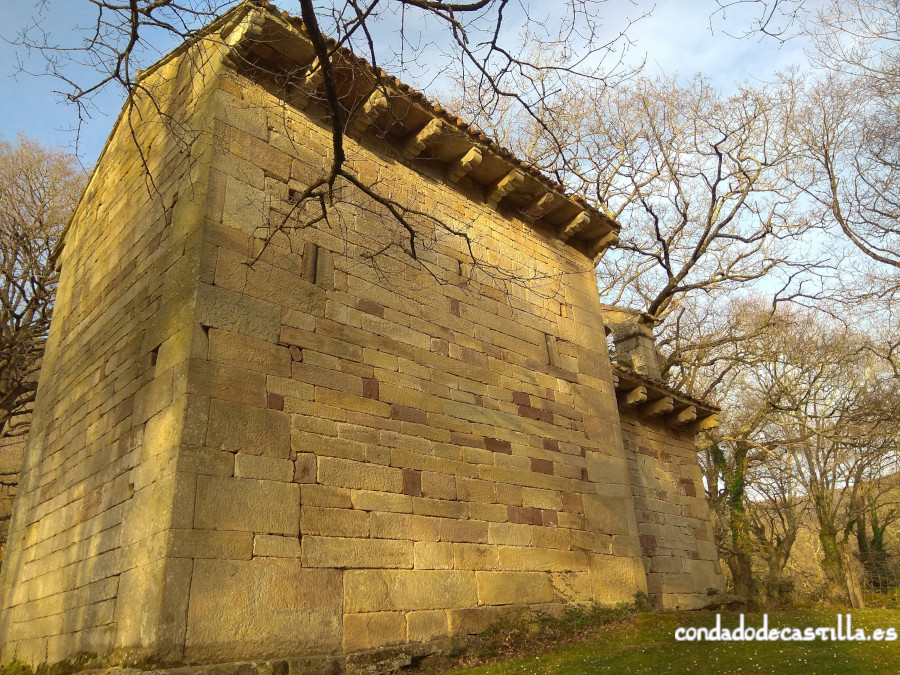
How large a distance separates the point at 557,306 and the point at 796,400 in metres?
12.7

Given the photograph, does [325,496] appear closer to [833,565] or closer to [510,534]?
[510,534]

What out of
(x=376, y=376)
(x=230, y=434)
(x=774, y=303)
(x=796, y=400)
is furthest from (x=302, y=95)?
(x=796, y=400)

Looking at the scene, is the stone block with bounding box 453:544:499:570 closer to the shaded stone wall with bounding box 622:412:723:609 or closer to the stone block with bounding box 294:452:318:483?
the stone block with bounding box 294:452:318:483

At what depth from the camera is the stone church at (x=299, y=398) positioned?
15.5 feet

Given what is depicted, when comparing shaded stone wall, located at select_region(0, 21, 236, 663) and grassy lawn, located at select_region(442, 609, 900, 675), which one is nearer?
shaded stone wall, located at select_region(0, 21, 236, 663)

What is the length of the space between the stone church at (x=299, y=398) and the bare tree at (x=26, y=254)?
5482 millimetres

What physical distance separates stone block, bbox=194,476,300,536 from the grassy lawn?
1965 mm

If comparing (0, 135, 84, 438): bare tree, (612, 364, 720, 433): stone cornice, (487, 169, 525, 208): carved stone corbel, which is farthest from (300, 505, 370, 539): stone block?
(0, 135, 84, 438): bare tree

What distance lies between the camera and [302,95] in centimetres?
677

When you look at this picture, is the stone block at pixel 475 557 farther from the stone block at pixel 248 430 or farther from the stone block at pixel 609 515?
the stone block at pixel 248 430

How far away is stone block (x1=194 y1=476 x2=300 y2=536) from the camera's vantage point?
458cm

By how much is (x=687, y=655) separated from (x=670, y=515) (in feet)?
15.6

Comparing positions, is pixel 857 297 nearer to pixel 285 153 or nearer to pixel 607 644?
pixel 607 644

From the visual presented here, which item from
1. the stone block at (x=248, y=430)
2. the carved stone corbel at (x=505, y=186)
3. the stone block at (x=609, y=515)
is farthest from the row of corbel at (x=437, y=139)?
the stone block at (x=609, y=515)
